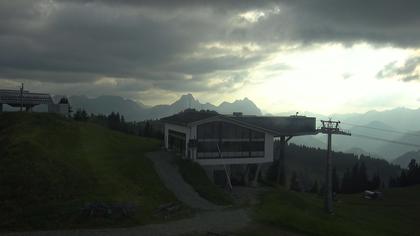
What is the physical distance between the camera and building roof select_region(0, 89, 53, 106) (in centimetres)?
7287

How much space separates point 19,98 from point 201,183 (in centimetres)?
4728

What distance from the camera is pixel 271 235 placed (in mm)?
27312

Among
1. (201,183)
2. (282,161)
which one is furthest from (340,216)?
(282,161)

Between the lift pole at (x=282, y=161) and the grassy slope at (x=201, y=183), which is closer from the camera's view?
the grassy slope at (x=201, y=183)

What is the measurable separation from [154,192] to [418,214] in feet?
147

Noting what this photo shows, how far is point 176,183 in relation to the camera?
40.7 m

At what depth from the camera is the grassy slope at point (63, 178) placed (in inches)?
1099

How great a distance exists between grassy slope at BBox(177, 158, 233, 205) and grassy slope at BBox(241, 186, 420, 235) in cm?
385

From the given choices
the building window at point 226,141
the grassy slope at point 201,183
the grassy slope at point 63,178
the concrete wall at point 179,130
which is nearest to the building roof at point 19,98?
the grassy slope at point 63,178

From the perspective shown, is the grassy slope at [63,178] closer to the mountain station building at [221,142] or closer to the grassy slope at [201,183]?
the grassy slope at [201,183]

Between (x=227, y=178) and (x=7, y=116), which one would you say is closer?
(x=227, y=178)

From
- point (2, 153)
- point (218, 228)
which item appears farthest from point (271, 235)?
point (2, 153)

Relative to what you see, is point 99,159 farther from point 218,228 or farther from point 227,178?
point 218,228

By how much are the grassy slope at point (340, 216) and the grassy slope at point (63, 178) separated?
952cm
